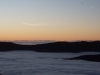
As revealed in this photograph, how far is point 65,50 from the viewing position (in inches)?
3125

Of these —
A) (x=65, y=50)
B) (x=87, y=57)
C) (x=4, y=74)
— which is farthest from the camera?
(x=65, y=50)

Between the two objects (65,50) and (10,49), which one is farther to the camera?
(10,49)

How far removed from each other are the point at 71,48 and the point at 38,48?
1411 cm

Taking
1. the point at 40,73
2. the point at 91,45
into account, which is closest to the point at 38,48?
the point at 91,45

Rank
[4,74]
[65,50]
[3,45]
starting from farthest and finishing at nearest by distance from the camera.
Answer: [3,45]
[65,50]
[4,74]

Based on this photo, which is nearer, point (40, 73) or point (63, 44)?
point (40, 73)

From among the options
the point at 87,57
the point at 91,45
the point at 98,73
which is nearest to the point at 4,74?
the point at 98,73

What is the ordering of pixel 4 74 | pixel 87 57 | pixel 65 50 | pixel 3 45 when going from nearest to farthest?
pixel 4 74 → pixel 87 57 → pixel 65 50 → pixel 3 45

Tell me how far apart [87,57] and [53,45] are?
121 feet

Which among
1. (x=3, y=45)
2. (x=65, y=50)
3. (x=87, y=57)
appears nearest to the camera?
(x=87, y=57)

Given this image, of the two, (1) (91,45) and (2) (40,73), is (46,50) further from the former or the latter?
(2) (40,73)

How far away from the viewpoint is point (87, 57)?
4556cm

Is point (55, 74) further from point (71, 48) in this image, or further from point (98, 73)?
point (71, 48)

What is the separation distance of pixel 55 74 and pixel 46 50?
179 feet
